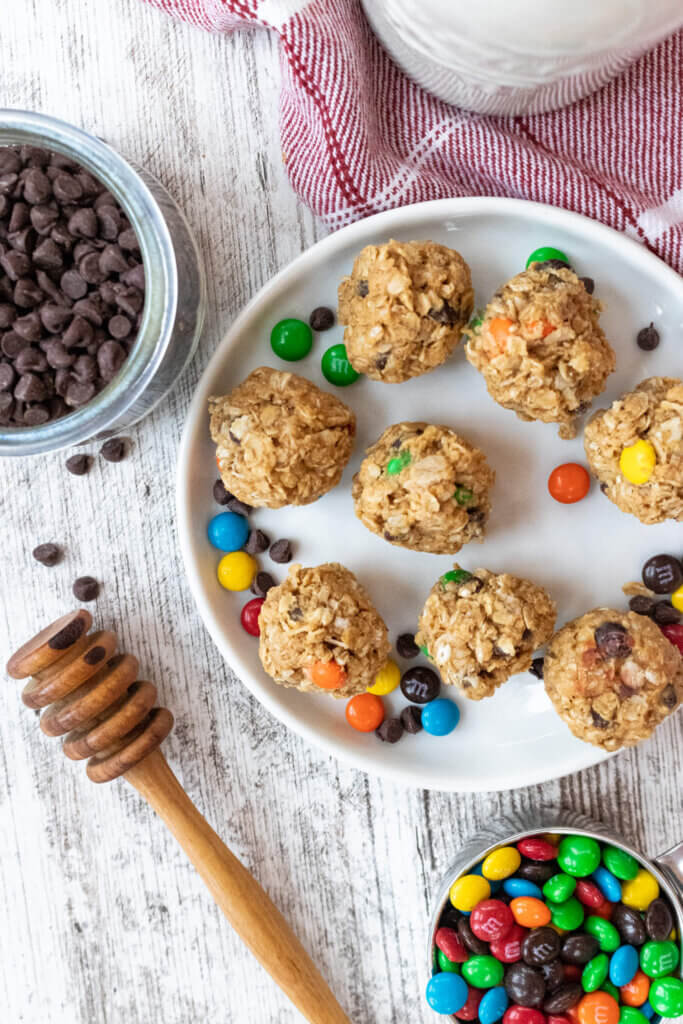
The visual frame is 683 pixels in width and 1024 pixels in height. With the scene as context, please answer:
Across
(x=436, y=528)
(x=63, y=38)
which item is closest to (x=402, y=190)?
(x=436, y=528)

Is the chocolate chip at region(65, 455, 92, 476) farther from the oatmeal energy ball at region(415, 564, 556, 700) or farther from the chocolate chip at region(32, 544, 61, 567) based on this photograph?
the oatmeal energy ball at region(415, 564, 556, 700)

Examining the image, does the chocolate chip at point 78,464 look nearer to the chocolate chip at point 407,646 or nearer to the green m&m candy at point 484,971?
the chocolate chip at point 407,646

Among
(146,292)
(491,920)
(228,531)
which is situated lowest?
(491,920)

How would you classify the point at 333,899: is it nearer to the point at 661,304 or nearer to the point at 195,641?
the point at 195,641

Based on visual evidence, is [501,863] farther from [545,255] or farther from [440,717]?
[545,255]

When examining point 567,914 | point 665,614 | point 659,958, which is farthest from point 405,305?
point 659,958

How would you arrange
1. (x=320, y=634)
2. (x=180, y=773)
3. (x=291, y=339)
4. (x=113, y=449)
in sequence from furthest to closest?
1. (x=180, y=773)
2. (x=113, y=449)
3. (x=291, y=339)
4. (x=320, y=634)

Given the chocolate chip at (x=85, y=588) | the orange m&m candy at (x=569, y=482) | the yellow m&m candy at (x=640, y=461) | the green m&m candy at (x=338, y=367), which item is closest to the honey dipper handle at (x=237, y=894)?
the chocolate chip at (x=85, y=588)
